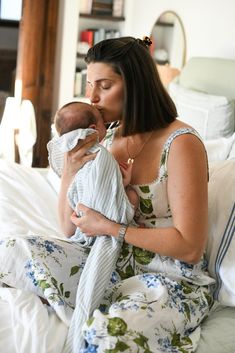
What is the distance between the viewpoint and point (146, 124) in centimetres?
141

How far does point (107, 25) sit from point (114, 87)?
2.84m

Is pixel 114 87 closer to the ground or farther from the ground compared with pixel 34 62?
farther from the ground

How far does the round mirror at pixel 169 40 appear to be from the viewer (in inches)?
125

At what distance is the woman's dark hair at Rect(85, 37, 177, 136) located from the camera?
1.37 metres

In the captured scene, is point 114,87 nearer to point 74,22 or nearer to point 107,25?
point 74,22

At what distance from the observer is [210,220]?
150cm

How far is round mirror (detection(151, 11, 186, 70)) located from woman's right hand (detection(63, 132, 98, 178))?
1.90 metres

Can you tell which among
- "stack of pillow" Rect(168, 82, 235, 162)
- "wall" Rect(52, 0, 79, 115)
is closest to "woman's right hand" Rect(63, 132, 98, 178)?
"stack of pillow" Rect(168, 82, 235, 162)

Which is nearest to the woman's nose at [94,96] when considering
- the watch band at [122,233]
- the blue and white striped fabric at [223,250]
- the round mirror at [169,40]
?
the watch band at [122,233]

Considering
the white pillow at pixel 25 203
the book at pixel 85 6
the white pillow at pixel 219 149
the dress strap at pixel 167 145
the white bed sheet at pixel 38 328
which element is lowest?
the white pillow at pixel 25 203

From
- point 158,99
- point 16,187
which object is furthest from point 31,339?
point 16,187

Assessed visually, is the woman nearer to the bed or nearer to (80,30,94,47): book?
the bed

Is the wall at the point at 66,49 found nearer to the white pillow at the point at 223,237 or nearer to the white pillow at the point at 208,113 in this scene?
the white pillow at the point at 208,113

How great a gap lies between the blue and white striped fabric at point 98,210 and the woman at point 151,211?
1.3 inches
